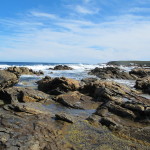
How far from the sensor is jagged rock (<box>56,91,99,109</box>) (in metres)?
14.6

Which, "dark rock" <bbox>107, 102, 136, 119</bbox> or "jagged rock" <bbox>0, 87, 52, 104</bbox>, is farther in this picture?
"jagged rock" <bbox>0, 87, 52, 104</bbox>

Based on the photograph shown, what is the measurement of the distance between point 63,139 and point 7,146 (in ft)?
7.88

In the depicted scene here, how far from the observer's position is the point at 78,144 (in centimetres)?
812

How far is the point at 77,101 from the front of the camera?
50.7ft

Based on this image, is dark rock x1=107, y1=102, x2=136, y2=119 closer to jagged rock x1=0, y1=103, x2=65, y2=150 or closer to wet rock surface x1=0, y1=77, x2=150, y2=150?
wet rock surface x1=0, y1=77, x2=150, y2=150

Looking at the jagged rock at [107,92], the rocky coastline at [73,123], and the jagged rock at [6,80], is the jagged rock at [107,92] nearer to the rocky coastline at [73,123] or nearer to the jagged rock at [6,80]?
the rocky coastline at [73,123]

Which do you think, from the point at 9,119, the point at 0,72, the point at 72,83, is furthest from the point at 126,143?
the point at 0,72

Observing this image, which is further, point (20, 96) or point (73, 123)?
point (20, 96)

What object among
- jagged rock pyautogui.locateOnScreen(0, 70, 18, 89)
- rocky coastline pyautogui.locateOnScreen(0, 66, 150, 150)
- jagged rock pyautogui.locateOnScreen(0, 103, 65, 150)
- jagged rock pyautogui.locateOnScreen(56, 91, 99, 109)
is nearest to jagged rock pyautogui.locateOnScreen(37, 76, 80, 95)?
rocky coastline pyautogui.locateOnScreen(0, 66, 150, 150)

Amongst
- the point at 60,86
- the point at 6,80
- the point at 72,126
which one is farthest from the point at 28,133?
the point at 6,80

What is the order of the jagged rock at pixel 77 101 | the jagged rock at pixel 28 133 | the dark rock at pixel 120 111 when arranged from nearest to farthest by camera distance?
the jagged rock at pixel 28 133 → the dark rock at pixel 120 111 → the jagged rock at pixel 77 101

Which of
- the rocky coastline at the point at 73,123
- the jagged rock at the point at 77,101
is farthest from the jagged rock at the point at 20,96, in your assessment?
the jagged rock at the point at 77,101

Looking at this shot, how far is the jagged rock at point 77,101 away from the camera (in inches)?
574

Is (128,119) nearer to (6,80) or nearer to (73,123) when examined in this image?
(73,123)
